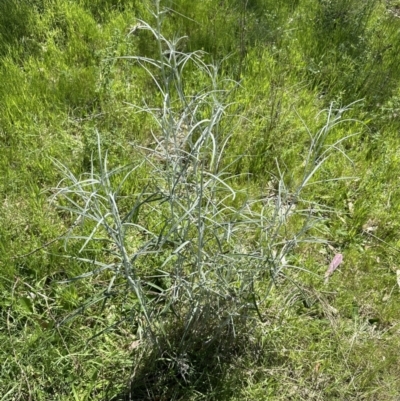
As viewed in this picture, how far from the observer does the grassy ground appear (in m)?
2.04

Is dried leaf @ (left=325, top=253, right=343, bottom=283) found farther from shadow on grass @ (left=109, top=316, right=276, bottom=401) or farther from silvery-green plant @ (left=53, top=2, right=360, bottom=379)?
shadow on grass @ (left=109, top=316, right=276, bottom=401)

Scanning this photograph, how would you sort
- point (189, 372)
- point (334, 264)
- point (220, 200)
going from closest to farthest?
point (189, 372)
point (220, 200)
point (334, 264)

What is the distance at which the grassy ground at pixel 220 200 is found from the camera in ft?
6.68

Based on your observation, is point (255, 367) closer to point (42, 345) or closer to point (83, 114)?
point (42, 345)

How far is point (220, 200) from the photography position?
2447mm

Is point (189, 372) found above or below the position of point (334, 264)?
below

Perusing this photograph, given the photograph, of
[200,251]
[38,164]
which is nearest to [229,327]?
[200,251]

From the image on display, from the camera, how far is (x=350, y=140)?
10.2 ft

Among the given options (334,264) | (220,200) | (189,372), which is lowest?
(189,372)

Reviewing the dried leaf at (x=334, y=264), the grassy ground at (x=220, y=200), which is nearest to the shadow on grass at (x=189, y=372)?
the grassy ground at (x=220, y=200)

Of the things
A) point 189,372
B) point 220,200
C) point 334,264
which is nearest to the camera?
point 189,372

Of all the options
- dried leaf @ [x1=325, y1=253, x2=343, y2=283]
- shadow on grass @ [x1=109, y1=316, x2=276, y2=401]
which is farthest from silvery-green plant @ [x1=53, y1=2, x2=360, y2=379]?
dried leaf @ [x1=325, y1=253, x2=343, y2=283]

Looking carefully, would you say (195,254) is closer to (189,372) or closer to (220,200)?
(189,372)

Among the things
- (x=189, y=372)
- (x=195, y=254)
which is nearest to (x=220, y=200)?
(x=195, y=254)
